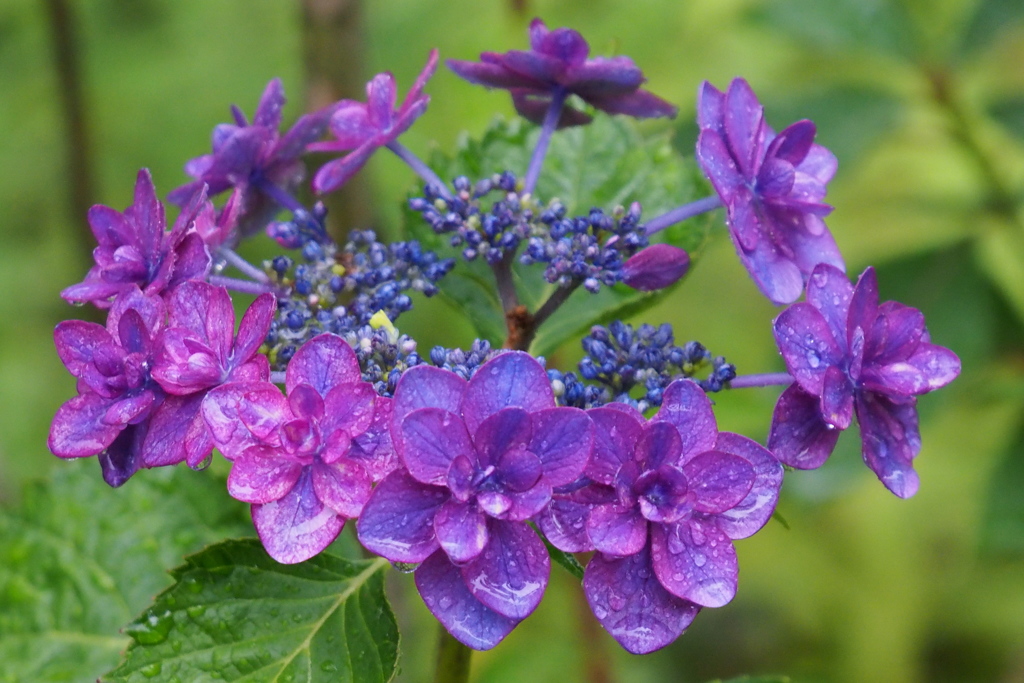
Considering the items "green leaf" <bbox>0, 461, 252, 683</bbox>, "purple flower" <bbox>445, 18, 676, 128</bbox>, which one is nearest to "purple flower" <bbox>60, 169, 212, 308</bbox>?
→ "purple flower" <bbox>445, 18, 676, 128</bbox>

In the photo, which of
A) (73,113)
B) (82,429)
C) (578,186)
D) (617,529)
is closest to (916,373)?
(617,529)

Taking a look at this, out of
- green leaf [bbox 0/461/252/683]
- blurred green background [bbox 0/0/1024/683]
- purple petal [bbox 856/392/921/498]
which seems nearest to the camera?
purple petal [bbox 856/392/921/498]

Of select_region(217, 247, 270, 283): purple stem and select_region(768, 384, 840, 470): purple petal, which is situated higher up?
select_region(217, 247, 270, 283): purple stem

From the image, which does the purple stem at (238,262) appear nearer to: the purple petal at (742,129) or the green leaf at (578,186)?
the green leaf at (578,186)

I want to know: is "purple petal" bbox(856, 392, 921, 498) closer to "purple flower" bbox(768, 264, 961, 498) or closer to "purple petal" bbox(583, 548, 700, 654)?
"purple flower" bbox(768, 264, 961, 498)

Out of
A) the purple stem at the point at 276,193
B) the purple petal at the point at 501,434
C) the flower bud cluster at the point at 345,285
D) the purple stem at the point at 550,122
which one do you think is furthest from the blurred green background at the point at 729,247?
the purple petal at the point at 501,434

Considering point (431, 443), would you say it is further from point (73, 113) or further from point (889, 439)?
point (73, 113)
